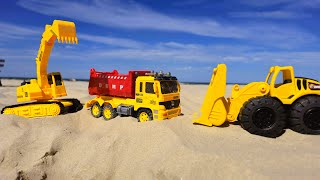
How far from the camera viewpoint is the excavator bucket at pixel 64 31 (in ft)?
36.4

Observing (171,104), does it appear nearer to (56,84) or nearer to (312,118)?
(312,118)

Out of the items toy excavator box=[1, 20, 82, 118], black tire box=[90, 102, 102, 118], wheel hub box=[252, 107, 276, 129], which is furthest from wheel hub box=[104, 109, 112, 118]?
wheel hub box=[252, 107, 276, 129]

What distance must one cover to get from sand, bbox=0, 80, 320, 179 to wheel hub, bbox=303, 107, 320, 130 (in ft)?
1.22

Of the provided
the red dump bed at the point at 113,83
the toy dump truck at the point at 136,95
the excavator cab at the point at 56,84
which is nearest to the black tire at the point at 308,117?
the toy dump truck at the point at 136,95

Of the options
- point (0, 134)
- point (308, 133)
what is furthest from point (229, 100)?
point (0, 134)

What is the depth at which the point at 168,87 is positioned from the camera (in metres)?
11.0

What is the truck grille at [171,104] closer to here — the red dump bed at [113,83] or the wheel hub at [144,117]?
the wheel hub at [144,117]

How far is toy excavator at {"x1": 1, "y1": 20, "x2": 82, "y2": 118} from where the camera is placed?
37.0 ft

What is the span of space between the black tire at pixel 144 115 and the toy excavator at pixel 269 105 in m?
2.84

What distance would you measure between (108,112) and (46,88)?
10.3 ft

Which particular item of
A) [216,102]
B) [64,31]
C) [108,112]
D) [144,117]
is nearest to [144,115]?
[144,117]

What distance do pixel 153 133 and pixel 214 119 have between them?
1778 millimetres

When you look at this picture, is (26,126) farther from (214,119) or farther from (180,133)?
(214,119)

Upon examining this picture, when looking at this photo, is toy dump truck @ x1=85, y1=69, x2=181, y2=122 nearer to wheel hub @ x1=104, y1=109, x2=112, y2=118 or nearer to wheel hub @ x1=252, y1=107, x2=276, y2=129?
wheel hub @ x1=104, y1=109, x2=112, y2=118
